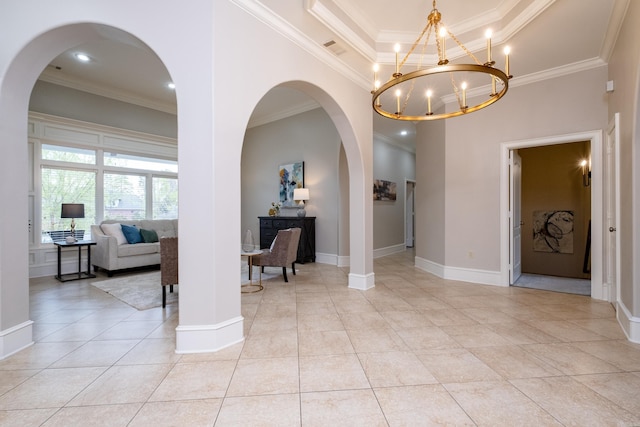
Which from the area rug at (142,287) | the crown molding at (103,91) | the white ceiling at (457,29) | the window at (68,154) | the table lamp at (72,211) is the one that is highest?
the crown molding at (103,91)

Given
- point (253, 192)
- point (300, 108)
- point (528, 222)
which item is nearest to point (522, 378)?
point (528, 222)

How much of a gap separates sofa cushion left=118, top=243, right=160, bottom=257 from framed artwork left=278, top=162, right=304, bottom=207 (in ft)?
8.99

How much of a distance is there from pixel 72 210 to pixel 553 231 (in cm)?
873

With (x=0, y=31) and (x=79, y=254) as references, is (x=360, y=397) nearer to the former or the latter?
(x=0, y=31)

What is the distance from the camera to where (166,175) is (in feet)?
21.4

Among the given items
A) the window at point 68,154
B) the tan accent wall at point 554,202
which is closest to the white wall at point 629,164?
the tan accent wall at point 554,202

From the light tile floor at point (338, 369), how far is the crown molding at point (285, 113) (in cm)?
428

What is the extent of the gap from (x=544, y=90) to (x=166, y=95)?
6565mm

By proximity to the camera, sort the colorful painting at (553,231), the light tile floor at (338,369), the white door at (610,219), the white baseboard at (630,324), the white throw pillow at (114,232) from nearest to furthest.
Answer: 1. the light tile floor at (338,369)
2. the white baseboard at (630,324)
3. the white door at (610,219)
4. the white throw pillow at (114,232)
5. the colorful painting at (553,231)

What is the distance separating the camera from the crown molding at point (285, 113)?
6020mm

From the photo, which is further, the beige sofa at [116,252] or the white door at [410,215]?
the white door at [410,215]

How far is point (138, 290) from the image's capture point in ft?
13.1

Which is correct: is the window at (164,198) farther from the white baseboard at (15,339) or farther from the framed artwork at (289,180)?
the white baseboard at (15,339)

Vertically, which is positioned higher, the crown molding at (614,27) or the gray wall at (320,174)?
the crown molding at (614,27)
